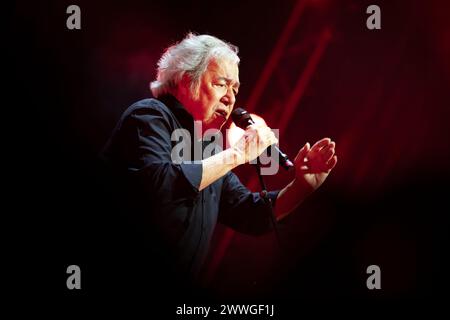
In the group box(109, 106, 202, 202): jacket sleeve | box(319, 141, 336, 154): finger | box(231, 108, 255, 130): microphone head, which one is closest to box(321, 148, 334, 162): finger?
box(319, 141, 336, 154): finger

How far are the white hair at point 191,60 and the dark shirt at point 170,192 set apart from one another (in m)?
0.10

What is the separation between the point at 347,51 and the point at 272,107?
53cm

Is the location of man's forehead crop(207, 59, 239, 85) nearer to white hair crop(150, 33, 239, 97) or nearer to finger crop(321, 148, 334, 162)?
white hair crop(150, 33, 239, 97)

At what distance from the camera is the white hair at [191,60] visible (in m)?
1.94

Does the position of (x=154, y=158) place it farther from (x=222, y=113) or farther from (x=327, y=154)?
(x=327, y=154)

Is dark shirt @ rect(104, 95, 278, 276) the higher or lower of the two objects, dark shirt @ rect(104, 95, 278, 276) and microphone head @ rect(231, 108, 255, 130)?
the lower

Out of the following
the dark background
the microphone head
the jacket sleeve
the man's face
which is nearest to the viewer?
the jacket sleeve

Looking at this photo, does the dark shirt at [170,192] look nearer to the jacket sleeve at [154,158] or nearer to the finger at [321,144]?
the jacket sleeve at [154,158]

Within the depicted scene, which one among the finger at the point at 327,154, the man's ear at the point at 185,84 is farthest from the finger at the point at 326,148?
the man's ear at the point at 185,84

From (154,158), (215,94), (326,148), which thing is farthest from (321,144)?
(154,158)

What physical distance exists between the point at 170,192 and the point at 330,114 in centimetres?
120

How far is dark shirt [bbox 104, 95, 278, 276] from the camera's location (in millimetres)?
1597

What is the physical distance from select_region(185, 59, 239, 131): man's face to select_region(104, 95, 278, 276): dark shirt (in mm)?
71
